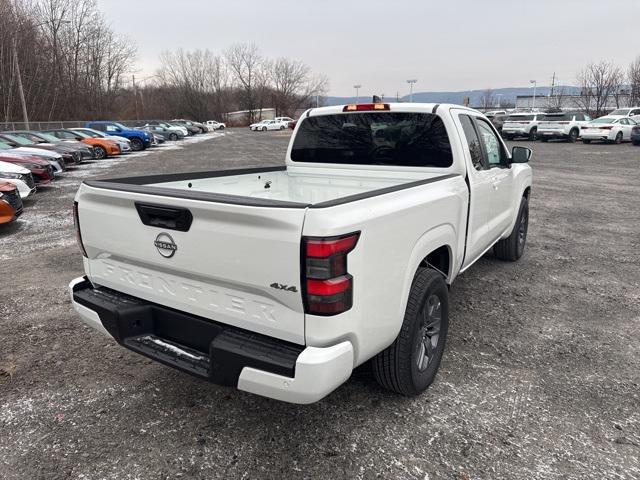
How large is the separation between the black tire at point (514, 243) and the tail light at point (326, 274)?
4136mm

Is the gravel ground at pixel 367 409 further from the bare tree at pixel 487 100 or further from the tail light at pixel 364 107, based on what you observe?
the bare tree at pixel 487 100

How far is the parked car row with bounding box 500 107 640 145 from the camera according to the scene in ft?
86.9

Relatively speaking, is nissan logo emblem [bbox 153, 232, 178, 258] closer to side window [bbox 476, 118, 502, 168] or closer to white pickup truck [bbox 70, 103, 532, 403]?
white pickup truck [bbox 70, 103, 532, 403]

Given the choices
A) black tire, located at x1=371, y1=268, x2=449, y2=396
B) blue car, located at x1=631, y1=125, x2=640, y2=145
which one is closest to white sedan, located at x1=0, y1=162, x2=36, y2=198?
black tire, located at x1=371, y1=268, x2=449, y2=396

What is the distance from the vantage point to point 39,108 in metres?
42.8

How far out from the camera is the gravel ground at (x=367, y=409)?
2.48 metres

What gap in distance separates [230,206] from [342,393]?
1.61 meters

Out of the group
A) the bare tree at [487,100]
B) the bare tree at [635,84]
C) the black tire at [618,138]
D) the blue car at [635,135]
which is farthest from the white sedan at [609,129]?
the bare tree at [487,100]

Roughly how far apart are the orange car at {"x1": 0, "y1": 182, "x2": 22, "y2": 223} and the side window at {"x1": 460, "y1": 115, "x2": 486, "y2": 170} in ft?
23.9

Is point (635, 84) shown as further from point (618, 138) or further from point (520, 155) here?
point (520, 155)

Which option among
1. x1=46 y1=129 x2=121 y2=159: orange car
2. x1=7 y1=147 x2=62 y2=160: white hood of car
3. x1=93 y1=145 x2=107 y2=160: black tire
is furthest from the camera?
x1=93 y1=145 x2=107 y2=160: black tire

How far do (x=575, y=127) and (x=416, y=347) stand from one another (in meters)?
30.7

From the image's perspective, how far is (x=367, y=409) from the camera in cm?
294

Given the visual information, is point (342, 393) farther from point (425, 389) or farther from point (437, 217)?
point (437, 217)
